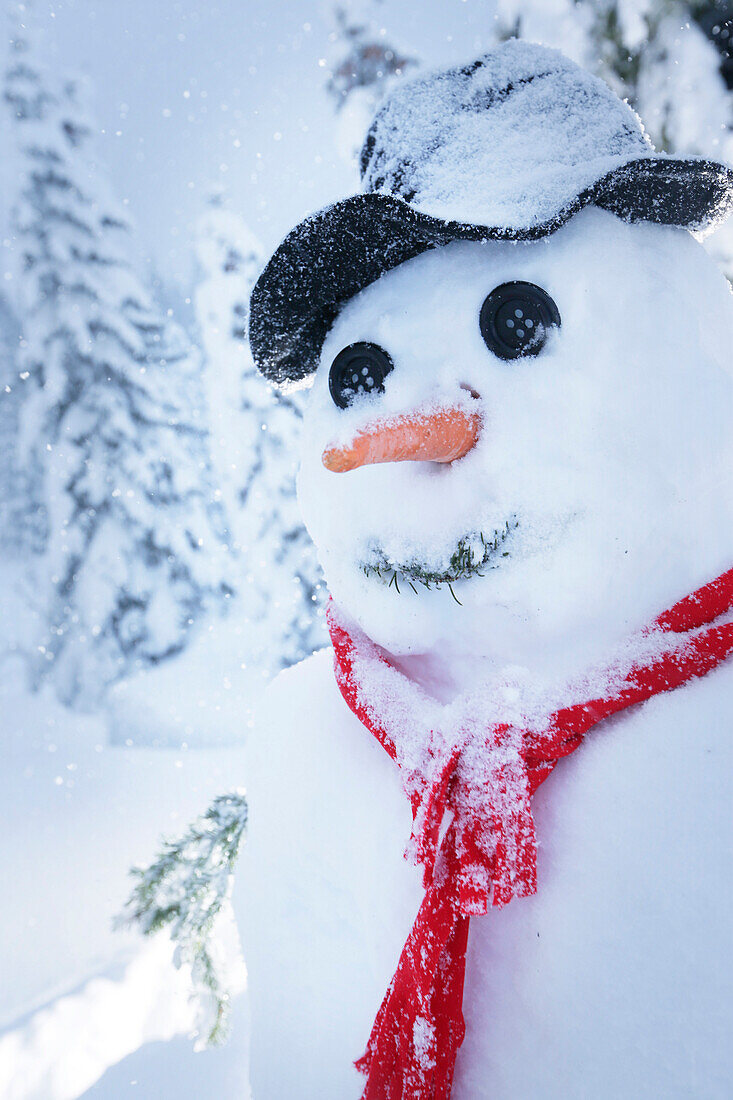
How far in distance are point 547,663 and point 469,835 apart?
208mm

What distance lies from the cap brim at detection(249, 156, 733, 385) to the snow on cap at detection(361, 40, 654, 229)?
0.6 inches

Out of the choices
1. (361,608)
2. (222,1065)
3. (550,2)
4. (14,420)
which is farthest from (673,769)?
A: (14,420)

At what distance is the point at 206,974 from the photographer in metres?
1.23

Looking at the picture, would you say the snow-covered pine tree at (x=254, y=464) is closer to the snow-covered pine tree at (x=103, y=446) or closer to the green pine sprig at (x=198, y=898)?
the snow-covered pine tree at (x=103, y=446)

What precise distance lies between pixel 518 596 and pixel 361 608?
0.21m

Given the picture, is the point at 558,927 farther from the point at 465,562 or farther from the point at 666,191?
the point at 666,191

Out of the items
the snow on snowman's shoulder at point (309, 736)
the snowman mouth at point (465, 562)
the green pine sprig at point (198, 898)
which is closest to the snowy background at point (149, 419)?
the green pine sprig at point (198, 898)

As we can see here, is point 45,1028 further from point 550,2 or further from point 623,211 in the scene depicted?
point 550,2

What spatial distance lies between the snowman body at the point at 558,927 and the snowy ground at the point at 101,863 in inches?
26.5

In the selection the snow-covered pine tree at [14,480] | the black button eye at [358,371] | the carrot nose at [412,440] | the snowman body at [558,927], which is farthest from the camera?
the snow-covered pine tree at [14,480]

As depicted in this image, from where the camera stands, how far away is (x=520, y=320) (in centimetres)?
67

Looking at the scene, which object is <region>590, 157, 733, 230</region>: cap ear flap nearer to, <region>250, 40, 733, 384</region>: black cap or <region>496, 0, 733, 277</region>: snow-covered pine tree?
<region>250, 40, 733, 384</region>: black cap

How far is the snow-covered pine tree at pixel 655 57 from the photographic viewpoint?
1.16 m

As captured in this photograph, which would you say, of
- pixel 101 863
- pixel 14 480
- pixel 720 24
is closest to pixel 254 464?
pixel 14 480
